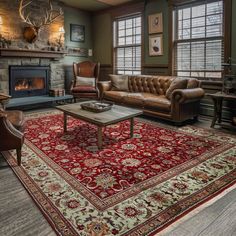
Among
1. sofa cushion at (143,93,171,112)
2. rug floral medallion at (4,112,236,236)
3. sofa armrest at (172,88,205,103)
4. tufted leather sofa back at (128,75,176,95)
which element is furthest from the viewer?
tufted leather sofa back at (128,75,176,95)

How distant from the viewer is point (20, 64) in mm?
5859

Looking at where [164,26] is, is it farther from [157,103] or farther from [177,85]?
[157,103]

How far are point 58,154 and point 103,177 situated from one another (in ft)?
2.78

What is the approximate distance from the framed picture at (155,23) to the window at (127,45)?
0.51m

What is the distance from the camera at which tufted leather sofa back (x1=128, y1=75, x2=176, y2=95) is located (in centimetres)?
502

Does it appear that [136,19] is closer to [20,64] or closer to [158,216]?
[20,64]

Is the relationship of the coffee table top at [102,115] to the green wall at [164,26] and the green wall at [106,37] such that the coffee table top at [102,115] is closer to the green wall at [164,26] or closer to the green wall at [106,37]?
the green wall at [164,26]

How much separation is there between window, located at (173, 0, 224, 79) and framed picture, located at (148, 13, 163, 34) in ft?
1.22

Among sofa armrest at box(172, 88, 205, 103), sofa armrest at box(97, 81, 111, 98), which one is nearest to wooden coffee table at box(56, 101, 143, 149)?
sofa armrest at box(172, 88, 205, 103)

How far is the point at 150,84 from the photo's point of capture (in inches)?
210

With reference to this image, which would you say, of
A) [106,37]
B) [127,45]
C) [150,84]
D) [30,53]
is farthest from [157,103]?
[106,37]

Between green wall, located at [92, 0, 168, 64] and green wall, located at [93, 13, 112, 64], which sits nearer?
green wall, located at [92, 0, 168, 64]

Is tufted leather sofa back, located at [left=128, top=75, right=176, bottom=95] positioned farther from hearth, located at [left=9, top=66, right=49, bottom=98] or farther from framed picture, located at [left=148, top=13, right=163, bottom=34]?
hearth, located at [left=9, top=66, right=49, bottom=98]

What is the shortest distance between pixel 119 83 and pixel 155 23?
1.64 metres
